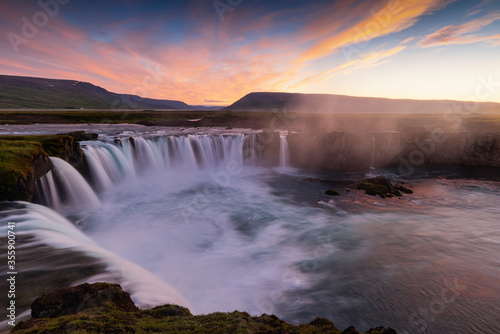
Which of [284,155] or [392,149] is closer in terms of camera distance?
[392,149]

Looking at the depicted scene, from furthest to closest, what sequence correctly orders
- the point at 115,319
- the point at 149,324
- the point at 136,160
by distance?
the point at 136,160 → the point at 149,324 → the point at 115,319

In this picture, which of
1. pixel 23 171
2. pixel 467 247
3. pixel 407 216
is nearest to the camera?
pixel 23 171

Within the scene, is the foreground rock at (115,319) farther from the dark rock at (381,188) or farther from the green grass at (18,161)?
the dark rock at (381,188)

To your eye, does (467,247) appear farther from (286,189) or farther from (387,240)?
(286,189)

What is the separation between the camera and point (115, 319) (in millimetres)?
4230

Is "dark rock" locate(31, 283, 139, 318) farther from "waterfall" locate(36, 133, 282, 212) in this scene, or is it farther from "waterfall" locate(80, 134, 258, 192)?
"waterfall" locate(80, 134, 258, 192)

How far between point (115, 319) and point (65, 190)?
48.2 ft

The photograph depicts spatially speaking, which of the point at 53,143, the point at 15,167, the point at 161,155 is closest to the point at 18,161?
the point at 15,167

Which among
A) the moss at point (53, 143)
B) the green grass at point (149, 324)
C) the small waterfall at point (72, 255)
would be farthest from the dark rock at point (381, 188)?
the moss at point (53, 143)

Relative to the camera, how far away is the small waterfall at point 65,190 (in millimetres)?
13633

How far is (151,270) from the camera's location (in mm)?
10391

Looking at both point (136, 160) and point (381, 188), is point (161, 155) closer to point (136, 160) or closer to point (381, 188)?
point (136, 160)

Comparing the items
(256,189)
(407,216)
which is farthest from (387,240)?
(256,189)

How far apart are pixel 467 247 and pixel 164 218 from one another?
18245 mm
